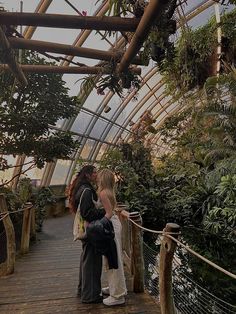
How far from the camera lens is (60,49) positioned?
3.41 meters

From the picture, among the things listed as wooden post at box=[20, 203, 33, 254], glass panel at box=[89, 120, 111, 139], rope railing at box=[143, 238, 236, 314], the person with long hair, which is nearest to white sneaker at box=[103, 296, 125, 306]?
the person with long hair

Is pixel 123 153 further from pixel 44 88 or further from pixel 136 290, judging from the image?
pixel 136 290

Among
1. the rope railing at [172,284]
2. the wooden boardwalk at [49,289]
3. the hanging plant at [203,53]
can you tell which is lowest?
the wooden boardwalk at [49,289]

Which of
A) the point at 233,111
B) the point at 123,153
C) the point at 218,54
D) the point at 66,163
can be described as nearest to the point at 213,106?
the point at 233,111

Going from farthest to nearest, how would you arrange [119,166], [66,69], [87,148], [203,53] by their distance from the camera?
[87,148] → [203,53] → [119,166] → [66,69]

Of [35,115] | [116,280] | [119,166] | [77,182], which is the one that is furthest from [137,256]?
[119,166]

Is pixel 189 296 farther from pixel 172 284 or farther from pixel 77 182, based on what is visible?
pixel 77 182

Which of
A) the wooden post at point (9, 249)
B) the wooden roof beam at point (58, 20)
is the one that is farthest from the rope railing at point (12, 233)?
the wooden roof beam at point (58, 20)

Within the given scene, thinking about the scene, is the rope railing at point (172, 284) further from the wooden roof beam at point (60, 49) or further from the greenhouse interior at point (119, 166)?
the wooden roof beam at point (60, 49)

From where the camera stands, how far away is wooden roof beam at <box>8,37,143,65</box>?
3.27 metres

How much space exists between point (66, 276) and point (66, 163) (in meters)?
9.17

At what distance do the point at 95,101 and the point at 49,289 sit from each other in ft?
29.8

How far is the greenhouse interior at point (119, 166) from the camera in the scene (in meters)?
2.90

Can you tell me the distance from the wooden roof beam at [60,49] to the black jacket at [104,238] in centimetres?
166
